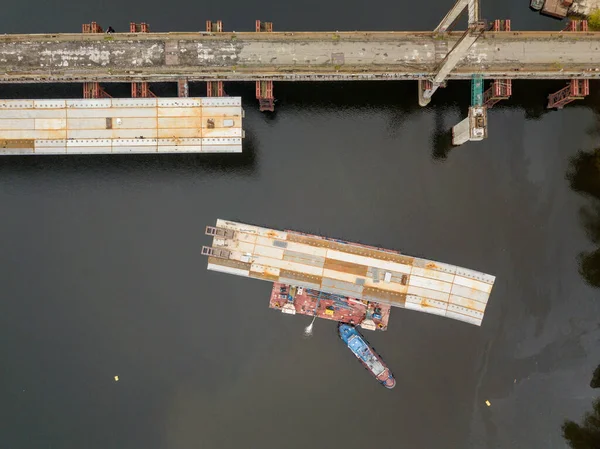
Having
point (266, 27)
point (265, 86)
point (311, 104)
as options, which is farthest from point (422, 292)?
point (266, 27)

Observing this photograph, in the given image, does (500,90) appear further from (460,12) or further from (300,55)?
(300,55)

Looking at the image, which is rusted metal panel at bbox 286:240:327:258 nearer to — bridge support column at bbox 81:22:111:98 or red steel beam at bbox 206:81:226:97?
red steel beam at bbox 206:81:226:97

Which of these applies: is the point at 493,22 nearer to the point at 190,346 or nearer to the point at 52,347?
the point at 190,346

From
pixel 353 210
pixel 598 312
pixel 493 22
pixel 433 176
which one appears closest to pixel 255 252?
pixel 353 210

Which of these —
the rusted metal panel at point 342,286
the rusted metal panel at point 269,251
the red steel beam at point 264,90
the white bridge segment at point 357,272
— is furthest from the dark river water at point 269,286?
the rusted metal panel at point 342,286

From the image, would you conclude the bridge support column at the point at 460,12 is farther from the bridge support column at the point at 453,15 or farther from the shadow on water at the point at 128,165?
the shadow on water at the point at 128,165

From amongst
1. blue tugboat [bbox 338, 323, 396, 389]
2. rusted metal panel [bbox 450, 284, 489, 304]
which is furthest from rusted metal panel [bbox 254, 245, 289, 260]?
rusted metal panel [bbox 450, 284, 489, 304]

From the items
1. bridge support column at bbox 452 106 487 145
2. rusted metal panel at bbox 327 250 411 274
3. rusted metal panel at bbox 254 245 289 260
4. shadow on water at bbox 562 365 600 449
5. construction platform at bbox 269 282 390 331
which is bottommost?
shadow on water at bbox 562 365 600 449
